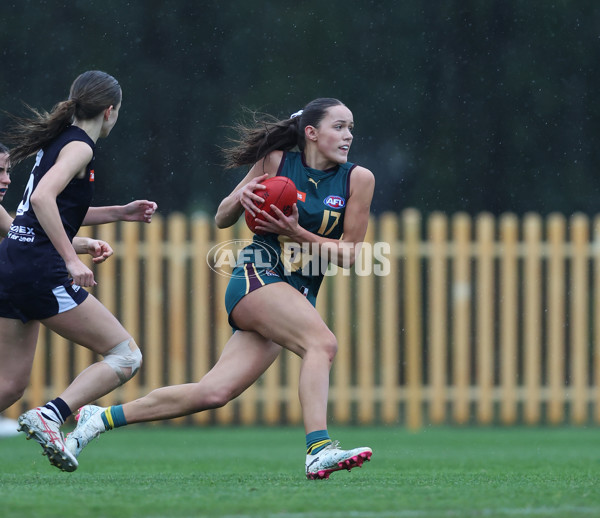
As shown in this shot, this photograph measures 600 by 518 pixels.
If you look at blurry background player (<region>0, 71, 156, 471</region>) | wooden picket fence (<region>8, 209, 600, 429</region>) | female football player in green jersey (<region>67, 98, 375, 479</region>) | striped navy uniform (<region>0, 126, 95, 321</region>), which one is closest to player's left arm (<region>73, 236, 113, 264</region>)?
blurry background player (<region>0, 71, 156, 471</region>)

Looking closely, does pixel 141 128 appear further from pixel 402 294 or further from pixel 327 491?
pixel 327 491

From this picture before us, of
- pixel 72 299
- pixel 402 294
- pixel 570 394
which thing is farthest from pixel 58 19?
pixel 72 299

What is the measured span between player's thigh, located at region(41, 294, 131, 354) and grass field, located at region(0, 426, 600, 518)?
67 cm

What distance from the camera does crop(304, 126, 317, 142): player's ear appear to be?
573cm

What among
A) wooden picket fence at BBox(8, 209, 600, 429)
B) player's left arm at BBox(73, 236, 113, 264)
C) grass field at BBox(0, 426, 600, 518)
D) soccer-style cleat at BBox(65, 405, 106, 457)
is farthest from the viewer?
wooden picket fence at BBox(8, 209, 600, 429)

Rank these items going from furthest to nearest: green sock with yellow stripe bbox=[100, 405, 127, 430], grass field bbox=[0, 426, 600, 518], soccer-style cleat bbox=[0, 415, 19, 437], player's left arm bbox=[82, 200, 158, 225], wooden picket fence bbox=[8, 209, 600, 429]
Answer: wooden picket fence bbox=[8, 209, 600, 429] → soccer-style cleat bbox=[0, 415, 19, 437] → player's left arm bbox=[82, 200, 158, 225] → green sock with yellow stripe bbox=[100, 405, 127, 430] → grass field bbox=[0, 426, 600, 518]

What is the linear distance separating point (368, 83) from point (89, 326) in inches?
407

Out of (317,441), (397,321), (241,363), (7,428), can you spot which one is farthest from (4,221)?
(397,321)

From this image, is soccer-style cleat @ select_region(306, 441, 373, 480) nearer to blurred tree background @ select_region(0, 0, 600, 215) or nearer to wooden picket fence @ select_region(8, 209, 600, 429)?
wooden picket fence @ select_region(8, 209, 600, 429)

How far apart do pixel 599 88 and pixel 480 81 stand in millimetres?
1593

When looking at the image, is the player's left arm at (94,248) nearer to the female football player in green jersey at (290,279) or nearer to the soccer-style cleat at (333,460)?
the female football player in green jersey at (290,279)

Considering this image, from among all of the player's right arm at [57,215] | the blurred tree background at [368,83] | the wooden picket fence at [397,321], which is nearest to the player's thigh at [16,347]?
the player's right arm at [57,215]

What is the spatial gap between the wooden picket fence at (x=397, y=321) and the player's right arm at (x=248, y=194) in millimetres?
4901

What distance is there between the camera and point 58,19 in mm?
14852
